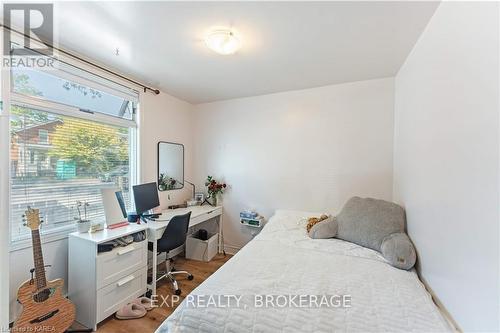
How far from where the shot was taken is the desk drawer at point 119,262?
176cm

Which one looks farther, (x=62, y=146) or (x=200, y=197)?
(x=200, y=197)

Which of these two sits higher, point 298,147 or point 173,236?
point 298,147

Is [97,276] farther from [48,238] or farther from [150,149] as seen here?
[150,149]

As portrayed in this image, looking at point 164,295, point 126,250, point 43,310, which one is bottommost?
point 164,295

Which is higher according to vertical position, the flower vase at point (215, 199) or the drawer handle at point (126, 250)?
the flower vase at point (215, 199)

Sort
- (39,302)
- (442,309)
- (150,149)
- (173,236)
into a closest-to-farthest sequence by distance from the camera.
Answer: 1. (442,309)
2. (39,302)
3. (173,236)
4. (150,149)

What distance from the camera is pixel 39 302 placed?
153 centimetres

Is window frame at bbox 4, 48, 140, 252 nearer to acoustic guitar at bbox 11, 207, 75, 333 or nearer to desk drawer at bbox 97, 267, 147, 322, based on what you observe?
acoustic guitar at bbox 11, 207, 75, 333

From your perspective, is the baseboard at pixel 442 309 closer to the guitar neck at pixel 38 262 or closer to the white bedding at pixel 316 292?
the white bedding at pixel 316 292

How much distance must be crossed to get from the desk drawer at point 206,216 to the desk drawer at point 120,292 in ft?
2.54

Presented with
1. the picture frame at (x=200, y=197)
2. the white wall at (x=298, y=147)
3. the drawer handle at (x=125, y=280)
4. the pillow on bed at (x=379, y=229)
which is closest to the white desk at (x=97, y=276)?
the drawer handle at (x=125, y=280)

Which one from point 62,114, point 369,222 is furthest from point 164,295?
point 369,222

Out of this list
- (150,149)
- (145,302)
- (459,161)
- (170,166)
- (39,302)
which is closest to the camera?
(459,161)

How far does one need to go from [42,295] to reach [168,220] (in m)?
1.14
